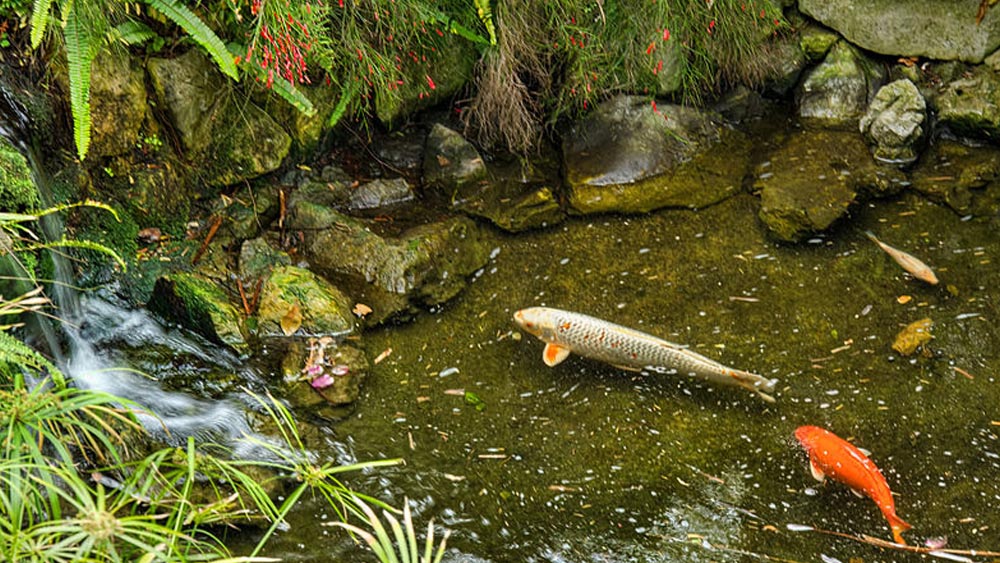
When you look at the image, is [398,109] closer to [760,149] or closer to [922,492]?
[760,149]

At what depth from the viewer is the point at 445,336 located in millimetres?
4773

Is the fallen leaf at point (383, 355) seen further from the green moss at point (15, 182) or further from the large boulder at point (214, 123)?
the green moss at point (15, 182)

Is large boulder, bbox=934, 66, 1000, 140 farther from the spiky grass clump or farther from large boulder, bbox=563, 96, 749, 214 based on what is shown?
large boulder, bbox=563, 96, 749, 214

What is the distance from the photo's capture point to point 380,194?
5.68 metres

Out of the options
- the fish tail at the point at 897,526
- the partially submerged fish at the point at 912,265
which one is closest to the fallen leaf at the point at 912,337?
the partially submerged fish at the point at 912,265

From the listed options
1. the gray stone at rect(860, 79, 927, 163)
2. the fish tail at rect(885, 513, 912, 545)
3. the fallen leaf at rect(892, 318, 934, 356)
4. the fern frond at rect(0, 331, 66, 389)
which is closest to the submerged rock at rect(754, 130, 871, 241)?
the gray stone at rect(860, 79, 927, 163)

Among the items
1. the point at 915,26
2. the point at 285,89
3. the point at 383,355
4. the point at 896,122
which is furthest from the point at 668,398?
the point at 915,26

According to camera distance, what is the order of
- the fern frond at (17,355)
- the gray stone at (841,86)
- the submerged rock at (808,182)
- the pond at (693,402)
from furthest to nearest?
the gray stone at (841,86) → the submerged rock at (808,182) → the pond at (693,402) → the fern frond at (17,355)

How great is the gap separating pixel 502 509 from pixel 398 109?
3.40 metres

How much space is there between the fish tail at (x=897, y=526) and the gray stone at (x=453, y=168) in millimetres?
3401

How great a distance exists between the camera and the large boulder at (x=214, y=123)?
199 inches

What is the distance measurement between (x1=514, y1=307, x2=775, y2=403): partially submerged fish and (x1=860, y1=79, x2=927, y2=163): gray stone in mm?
2719

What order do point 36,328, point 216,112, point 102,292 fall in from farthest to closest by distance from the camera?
point 216,112
point 102,292
point 36,328

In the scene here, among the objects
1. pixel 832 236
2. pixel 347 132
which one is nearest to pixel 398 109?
pixel 347 132
